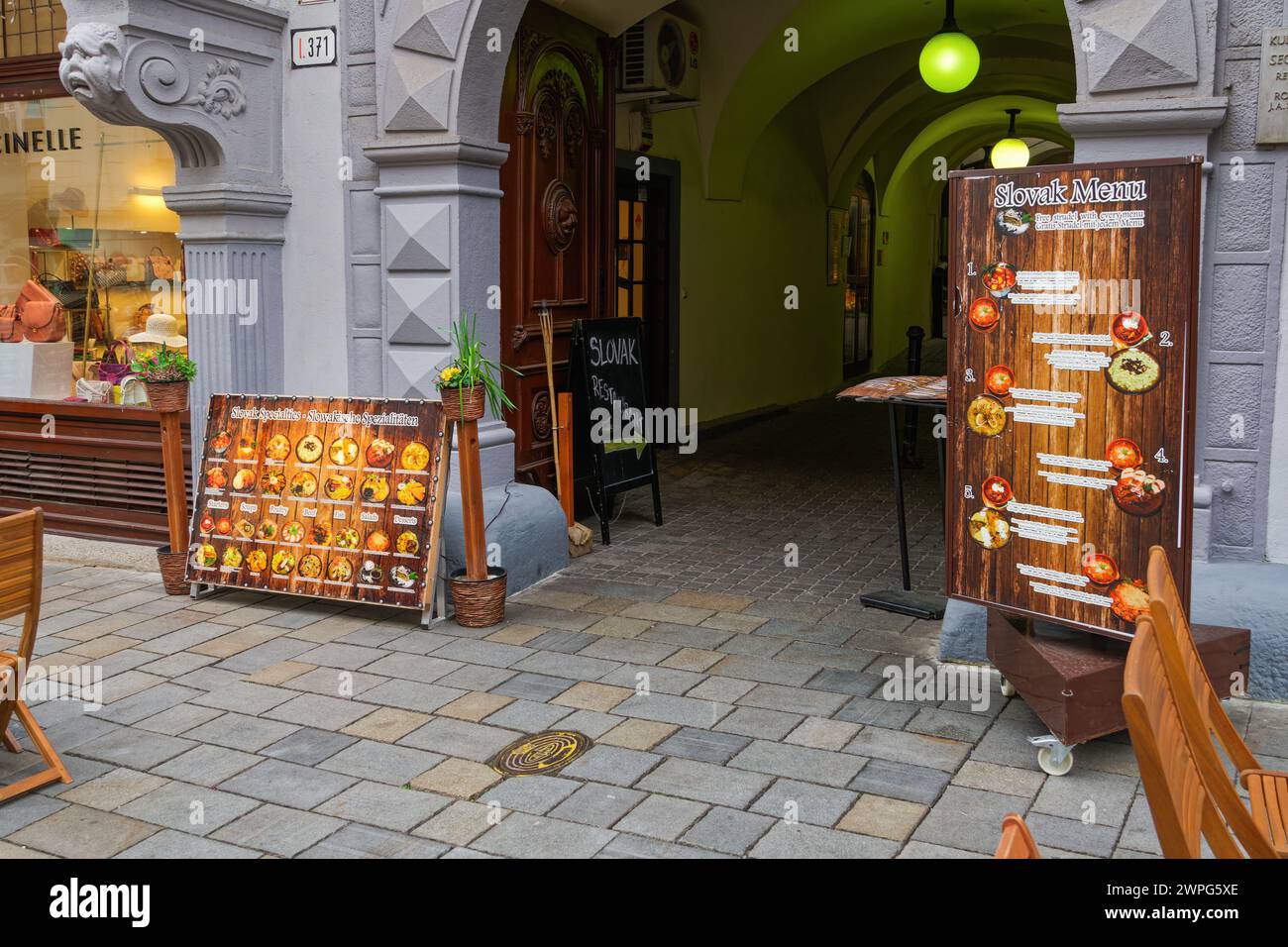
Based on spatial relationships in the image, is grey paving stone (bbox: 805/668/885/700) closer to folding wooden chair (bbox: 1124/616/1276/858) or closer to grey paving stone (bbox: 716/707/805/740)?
grey paving stone (bbox: 716/707/805/740)

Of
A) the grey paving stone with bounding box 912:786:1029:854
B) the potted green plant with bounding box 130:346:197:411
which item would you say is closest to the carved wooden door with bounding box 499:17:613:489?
the potted green plant with bounding box 130:346:197:411

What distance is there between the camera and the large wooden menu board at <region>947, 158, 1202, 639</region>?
12.6ft

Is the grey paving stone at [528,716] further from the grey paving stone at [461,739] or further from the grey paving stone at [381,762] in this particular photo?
the grey paving stone at [381,762]

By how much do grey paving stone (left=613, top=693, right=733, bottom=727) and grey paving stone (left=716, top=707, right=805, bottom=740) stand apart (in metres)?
0.05

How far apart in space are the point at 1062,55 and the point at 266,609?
38.1ft

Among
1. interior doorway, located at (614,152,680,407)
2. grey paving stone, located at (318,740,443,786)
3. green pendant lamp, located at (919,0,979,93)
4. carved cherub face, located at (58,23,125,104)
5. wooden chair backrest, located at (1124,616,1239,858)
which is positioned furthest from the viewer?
interior doorway, located at (614,152,680,407)

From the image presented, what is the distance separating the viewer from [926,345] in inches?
1001

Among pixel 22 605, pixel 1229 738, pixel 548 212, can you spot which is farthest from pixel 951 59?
pixel 22 605

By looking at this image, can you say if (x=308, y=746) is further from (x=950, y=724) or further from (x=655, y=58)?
(x=655, y=58)

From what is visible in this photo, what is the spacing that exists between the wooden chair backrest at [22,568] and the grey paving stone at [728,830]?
2.16 m

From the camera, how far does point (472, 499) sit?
5594 millimetres

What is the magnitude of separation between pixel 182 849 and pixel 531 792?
102cm

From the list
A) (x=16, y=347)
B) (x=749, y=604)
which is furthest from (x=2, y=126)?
(x=749, y=604)

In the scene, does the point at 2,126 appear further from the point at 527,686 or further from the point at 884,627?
the point at 884,627
